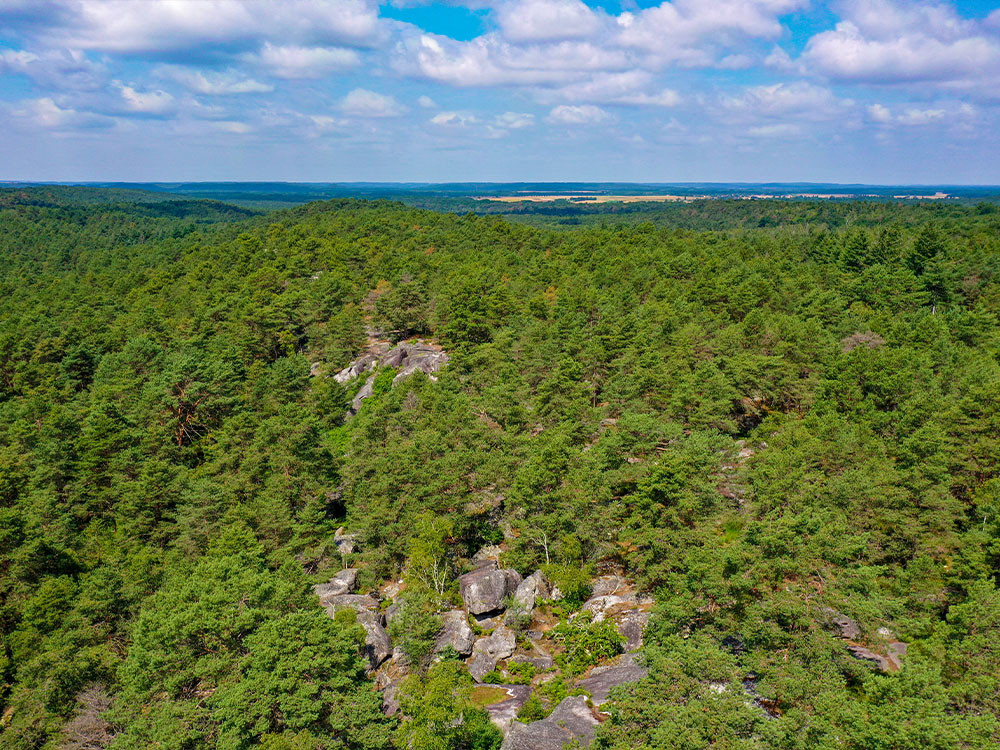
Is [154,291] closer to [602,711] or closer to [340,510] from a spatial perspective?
[340,510]

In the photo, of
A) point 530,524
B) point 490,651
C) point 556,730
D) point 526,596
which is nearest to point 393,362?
point 530,524

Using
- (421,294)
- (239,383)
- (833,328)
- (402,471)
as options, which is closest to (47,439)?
(239,383)

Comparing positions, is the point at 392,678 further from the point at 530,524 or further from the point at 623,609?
the point at 623,609

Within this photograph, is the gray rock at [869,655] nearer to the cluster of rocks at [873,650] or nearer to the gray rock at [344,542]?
the cluster of rocks at [873,650]

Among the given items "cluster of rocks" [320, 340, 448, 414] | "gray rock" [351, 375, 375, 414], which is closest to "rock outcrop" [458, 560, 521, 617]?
"cluster of rocks" [320, 340, 448, 414]

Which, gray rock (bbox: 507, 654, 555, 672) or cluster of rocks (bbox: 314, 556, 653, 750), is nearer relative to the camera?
cluster of rocks (bbox: 314, 556, 653, 750)

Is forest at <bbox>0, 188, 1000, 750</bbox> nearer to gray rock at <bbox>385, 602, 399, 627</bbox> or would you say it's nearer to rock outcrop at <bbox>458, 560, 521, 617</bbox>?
rock outcrop at <bbox>458, 560, 521, 617</bbox>

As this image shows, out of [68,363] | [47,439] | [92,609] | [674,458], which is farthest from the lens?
[68,363]
